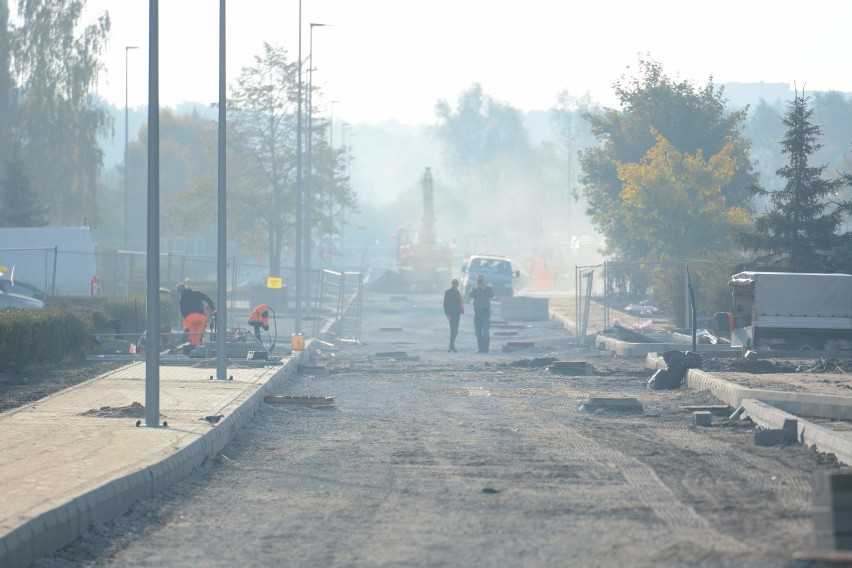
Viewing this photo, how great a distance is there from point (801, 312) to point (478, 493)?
1480cm

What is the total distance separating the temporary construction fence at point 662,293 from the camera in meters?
29.3

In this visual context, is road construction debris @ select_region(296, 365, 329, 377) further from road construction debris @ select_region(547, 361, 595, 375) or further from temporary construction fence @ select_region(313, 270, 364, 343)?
temporary construction fence @ select_region(313, 270, 364, 343)

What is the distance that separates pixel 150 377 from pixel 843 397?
7450mm

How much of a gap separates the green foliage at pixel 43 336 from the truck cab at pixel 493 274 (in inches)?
1213

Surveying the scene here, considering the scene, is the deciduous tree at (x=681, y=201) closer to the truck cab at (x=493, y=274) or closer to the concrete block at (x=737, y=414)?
the truck cab at (x=493, y=274)

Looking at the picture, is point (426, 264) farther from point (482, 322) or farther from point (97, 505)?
point (97, 505)

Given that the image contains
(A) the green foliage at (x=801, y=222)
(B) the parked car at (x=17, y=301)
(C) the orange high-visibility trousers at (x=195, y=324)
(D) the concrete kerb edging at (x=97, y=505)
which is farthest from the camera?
(B) the parked car at (x=17, y=301)

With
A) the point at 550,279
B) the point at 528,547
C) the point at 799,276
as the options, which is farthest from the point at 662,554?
the point at 550,279

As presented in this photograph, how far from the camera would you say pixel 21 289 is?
31.0m

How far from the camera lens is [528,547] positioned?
7621 mm

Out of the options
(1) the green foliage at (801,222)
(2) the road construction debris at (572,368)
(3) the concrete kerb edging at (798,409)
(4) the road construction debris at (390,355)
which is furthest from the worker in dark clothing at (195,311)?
(1) the green foliage at (801,222)

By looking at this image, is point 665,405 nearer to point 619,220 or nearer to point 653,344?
point 653,344

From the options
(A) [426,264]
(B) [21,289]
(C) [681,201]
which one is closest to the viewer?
(B) [21,289]

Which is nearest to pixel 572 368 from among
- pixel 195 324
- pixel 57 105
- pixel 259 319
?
pixel 259 319
